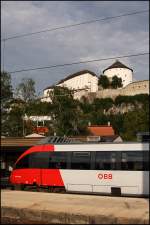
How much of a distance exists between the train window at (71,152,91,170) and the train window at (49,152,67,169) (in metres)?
0.48

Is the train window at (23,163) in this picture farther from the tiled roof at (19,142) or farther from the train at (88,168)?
the tiled roof at (19,142)

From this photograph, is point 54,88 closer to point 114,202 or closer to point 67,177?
point 67,177

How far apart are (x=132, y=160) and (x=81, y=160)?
2.78m

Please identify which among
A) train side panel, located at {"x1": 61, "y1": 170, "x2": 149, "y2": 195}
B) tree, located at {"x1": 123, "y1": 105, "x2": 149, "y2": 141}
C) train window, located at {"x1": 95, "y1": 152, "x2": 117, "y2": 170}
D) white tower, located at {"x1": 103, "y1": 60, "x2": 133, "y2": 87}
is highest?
white tower, located at {"x1": 103, "y1": 60, "x2": 133, "y2": 87}

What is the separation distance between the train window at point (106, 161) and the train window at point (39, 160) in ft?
9.40

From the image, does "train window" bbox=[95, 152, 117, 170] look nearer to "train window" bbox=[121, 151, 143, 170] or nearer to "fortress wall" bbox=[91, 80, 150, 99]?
"train window" bbox=[121, 151, 143, 170]

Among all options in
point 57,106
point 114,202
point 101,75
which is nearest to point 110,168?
point 114,202

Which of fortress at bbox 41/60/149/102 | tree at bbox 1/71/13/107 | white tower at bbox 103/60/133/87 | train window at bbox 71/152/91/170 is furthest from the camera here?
white tower at bbox 103/60/133/87

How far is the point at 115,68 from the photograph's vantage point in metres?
158

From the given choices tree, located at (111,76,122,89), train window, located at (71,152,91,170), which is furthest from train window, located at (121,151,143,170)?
tree, located at (111,76,122,89)

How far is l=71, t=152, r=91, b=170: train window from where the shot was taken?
22547mm

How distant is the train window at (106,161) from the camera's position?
21.7 metres

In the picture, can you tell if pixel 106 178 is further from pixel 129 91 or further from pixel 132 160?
pixel 129 91

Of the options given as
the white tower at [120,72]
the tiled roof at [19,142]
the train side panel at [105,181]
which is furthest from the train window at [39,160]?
the white tower at [120,72]
